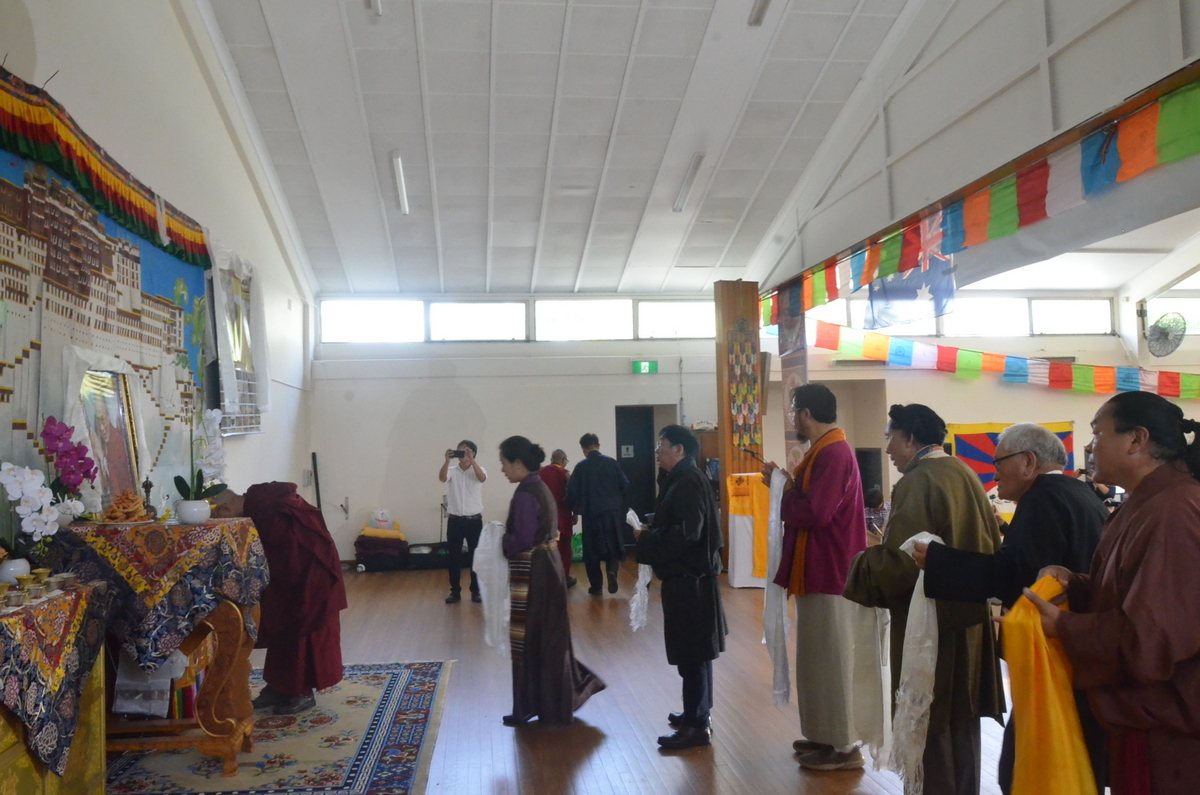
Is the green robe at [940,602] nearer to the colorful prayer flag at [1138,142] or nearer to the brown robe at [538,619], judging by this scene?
the brown robe at [538,619]

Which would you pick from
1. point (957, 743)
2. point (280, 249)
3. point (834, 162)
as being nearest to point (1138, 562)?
point (957, 743)

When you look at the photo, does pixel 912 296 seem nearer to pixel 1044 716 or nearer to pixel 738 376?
pixel 738 376

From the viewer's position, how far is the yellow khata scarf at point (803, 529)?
11.5 feet

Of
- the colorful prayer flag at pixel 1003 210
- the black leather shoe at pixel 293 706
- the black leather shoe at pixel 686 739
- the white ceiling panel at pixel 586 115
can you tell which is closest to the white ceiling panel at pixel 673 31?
the white ceiling panel at pixel 586 115

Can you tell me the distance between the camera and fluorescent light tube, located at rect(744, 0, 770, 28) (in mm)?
6117

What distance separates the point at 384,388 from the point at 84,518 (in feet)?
21.7

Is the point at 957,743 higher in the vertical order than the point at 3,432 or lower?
lower

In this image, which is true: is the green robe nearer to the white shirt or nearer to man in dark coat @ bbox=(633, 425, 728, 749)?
man in dark coat @ bbox=(633, 425, 728, 749)

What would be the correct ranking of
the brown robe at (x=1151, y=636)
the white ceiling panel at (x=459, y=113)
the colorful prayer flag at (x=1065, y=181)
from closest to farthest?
the brown robe at (x=1151, y=636)
the colorful prayer flag at (x=1065, y=181)
the white ceiling panel at (x=459, y=113)

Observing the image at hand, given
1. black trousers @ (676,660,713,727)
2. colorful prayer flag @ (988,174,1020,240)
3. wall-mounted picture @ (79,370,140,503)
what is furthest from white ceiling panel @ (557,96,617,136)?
black trousers @ (676,660,713,727)

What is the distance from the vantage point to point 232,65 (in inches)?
250

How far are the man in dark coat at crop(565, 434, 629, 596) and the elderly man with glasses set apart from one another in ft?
15.8

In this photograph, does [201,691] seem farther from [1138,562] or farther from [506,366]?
[506,366]

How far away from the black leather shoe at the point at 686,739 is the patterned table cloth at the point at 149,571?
1983 millimetres
